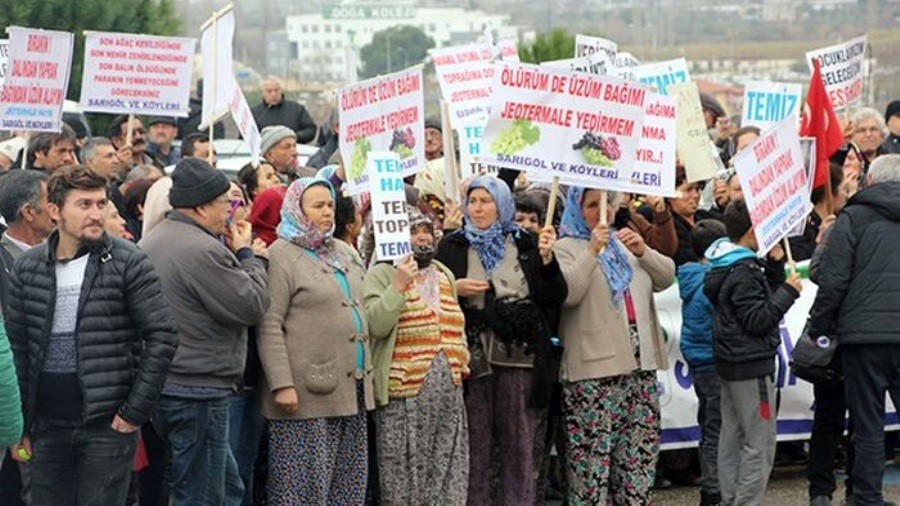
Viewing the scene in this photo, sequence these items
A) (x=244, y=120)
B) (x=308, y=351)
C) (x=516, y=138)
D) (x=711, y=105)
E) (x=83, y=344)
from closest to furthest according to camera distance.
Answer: (x=83, y=344), (x=308, y=351), (x=516, y=138), (x=244, y=120), (x=711, y=105)

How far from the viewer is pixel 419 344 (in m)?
9.53

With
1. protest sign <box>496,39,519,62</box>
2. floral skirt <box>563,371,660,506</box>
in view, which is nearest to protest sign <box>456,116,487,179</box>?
protest sign <box>496,39,519,62</box>

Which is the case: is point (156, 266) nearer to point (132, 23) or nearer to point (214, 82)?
point (214, 82)

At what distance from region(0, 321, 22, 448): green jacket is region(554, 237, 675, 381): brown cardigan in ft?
11.4

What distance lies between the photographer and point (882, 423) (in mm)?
10055

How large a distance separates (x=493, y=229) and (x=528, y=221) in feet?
2.04

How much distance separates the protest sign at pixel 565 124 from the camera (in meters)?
9.62

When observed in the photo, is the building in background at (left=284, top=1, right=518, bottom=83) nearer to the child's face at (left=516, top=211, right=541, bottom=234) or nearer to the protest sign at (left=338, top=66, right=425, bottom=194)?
the protest sign at (left=338, top=66, right=425, bottom=194)

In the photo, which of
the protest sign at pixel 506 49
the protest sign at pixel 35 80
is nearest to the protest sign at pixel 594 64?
the protest sign at pixel 506 49

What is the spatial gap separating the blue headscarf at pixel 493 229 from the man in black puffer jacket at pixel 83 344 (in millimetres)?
2248

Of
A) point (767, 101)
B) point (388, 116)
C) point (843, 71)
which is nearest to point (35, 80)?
point (388, 116)

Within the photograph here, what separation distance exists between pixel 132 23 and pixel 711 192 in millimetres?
18390

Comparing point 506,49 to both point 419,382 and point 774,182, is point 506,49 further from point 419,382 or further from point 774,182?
point 419,382

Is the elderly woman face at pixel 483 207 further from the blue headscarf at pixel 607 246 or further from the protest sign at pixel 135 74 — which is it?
the protest sign at pixel 135 74
